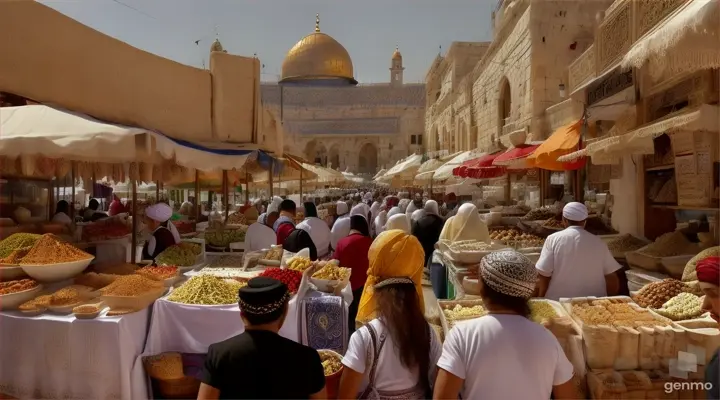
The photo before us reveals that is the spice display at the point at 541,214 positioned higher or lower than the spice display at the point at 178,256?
higher

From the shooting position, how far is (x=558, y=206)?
8.77 meters

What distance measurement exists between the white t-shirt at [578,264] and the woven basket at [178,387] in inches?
108

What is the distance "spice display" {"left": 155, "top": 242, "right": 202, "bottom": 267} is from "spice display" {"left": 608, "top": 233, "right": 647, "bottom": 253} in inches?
182

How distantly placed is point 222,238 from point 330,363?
3.65 metres

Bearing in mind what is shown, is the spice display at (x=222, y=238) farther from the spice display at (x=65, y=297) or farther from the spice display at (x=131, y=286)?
the spice display at (x=65, y=297)

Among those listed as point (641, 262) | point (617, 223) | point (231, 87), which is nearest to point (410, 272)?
point (641, 262)

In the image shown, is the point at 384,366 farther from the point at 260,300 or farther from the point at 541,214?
the point at 541,214

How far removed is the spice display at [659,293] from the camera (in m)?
3.58

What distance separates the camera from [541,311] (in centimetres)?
335

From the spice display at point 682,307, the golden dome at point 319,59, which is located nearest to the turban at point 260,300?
the spice display at point 682,307

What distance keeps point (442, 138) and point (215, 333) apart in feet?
91.0

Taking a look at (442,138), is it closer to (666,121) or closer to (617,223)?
(617,223)

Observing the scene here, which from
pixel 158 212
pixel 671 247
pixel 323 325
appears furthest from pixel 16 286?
pixel 671 247

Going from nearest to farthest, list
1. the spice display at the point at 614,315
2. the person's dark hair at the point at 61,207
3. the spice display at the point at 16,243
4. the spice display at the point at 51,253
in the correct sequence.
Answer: the spice display at the point at 614,315
the spice display at the point at 51,253
the spice display at the point at 16,243
the person's dark hair at the point at 61,207
